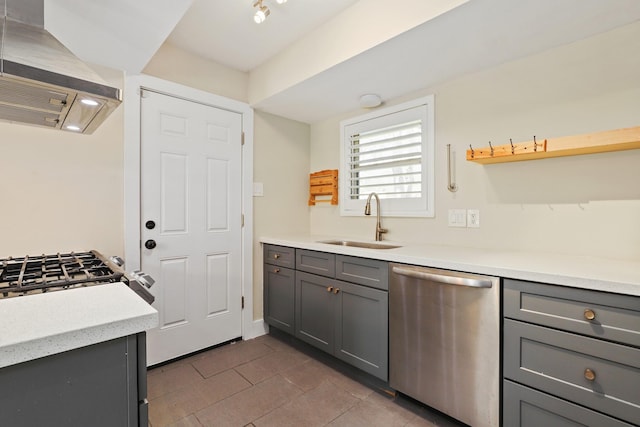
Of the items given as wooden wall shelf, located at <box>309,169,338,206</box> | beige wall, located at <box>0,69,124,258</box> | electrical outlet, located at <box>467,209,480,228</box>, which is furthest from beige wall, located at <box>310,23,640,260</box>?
beige wall, located at <box>0,69,124,258</box>

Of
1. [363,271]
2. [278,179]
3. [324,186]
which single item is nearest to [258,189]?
[278,179]

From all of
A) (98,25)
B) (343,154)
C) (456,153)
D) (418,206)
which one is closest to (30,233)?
(98,25)

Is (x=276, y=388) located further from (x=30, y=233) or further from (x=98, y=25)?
(x=98, y=25)

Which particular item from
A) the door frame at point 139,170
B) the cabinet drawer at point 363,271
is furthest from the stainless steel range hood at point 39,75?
the cabinet drawer at point 363,271

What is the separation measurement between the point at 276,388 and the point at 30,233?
69.5 inches

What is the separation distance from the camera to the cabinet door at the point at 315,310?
7.28 ft

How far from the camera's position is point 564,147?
158cm

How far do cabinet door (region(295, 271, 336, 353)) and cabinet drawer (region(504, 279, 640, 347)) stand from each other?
3.80 feet

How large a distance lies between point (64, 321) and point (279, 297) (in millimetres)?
2042

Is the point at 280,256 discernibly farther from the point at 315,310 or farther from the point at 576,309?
the point at 576,309

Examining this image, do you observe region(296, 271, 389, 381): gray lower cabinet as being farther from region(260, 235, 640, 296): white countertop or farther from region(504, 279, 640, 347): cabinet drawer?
region(504, 279, 640, 347): cabinet drawer

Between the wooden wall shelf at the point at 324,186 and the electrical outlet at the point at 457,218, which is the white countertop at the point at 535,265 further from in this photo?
the wooden wall shelf at the point at 324,186

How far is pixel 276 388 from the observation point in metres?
2.02

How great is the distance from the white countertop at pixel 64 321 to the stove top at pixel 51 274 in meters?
0.07
